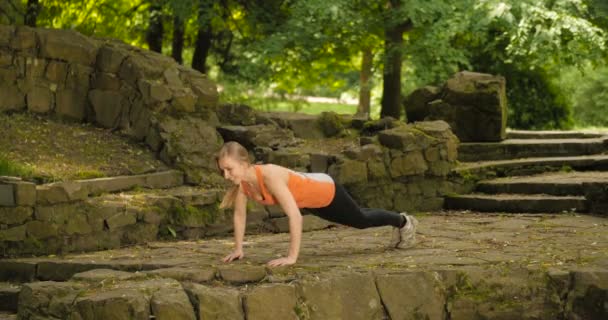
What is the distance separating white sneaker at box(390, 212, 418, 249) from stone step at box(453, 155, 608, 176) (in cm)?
445

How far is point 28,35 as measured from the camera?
11484mm

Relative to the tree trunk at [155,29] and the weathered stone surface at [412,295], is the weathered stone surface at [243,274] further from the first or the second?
the tree trunk at [155,29]

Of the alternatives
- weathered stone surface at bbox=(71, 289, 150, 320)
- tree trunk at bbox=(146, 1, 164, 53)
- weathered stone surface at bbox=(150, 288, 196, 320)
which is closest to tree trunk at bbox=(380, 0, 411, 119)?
tree trunk at bbox=(146, 1, 164, 53)

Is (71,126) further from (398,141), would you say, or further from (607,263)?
(607,263)

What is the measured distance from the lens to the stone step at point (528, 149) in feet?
44.7

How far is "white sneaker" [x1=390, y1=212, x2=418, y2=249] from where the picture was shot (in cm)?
829

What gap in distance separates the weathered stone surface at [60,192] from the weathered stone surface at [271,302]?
323 cm

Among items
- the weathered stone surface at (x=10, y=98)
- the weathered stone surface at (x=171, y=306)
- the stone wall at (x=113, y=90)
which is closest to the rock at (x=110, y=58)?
the stone wall at (x=113, y=90)

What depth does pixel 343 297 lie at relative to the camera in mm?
6754

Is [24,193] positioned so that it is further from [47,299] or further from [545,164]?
[545,164]

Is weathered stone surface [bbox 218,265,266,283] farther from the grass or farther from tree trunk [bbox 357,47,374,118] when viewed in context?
tree trunk [bbox 357,47,374,118]

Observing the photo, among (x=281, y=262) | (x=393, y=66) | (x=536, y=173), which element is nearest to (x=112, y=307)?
(x=281, y=262)

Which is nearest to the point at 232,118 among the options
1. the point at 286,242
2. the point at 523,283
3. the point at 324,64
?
the point at 286,242

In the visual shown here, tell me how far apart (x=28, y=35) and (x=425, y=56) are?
21.8 feet
